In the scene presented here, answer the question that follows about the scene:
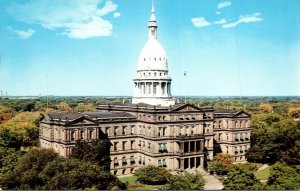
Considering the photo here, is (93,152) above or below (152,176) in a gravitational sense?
above

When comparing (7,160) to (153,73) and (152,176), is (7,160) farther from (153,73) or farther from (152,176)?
(153,73)

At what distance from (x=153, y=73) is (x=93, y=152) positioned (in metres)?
27.8

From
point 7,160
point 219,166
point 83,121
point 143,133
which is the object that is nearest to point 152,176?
point 143,133

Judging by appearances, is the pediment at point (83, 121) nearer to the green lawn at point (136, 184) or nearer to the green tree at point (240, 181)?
the green lawn at point (136, 184)

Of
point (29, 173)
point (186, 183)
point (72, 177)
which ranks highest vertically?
point (72, 177)

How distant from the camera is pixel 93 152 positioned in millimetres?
67875

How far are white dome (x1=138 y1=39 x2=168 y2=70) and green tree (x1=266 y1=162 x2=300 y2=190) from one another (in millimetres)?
40172

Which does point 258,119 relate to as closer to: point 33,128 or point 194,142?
point 194,142

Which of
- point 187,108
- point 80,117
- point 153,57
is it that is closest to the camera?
point 80,117

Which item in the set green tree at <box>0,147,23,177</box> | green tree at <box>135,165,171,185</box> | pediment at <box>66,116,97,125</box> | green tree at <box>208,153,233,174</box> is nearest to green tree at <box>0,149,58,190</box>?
green tree at <box>0,147,23,177</box>

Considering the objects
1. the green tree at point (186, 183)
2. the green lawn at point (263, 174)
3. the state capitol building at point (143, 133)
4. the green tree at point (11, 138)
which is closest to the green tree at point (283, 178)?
the green tree at point (186, 183)

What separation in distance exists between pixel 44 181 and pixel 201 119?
35.9m

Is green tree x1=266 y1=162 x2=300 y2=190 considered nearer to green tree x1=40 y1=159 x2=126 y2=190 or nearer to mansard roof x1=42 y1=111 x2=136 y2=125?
green tree x1=40 y1=159 x2=126 y2=190

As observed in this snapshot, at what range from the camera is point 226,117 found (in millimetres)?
88812
